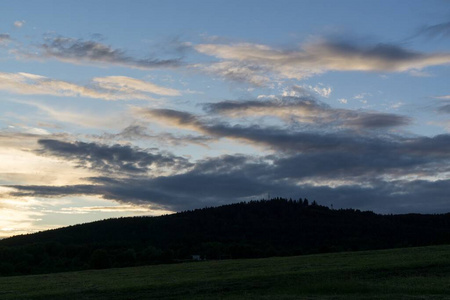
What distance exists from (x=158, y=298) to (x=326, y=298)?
13.7 meters

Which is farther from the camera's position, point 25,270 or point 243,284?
point 25,270

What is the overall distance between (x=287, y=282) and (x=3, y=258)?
113 meters

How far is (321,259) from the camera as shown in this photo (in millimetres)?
69875

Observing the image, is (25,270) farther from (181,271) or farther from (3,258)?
(181,271)

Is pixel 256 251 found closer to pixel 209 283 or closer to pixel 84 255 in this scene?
pixel 84 255

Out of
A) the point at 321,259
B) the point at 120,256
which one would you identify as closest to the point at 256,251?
the point at 120,256

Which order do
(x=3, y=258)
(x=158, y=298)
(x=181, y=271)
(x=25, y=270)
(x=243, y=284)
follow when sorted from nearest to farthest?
(x=158, y=298), (x=243, y=284), (x=181, y=271), (x=25, y=270), (x=3, y=258)

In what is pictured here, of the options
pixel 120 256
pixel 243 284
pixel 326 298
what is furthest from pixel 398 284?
pixel 120 256

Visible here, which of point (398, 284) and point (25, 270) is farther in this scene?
point (25, 270)

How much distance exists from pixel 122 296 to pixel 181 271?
22.8 m

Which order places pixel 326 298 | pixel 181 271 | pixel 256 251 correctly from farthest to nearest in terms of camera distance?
pixel 256 251 < pixel 181 271 < pixel 326 298

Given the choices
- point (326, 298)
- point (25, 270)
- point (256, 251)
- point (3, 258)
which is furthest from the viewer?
point (3, 258)

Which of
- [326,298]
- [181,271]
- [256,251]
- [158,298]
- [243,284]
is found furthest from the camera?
[256,251]

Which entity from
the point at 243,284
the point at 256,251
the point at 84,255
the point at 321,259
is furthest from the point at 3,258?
the point at 243,284
